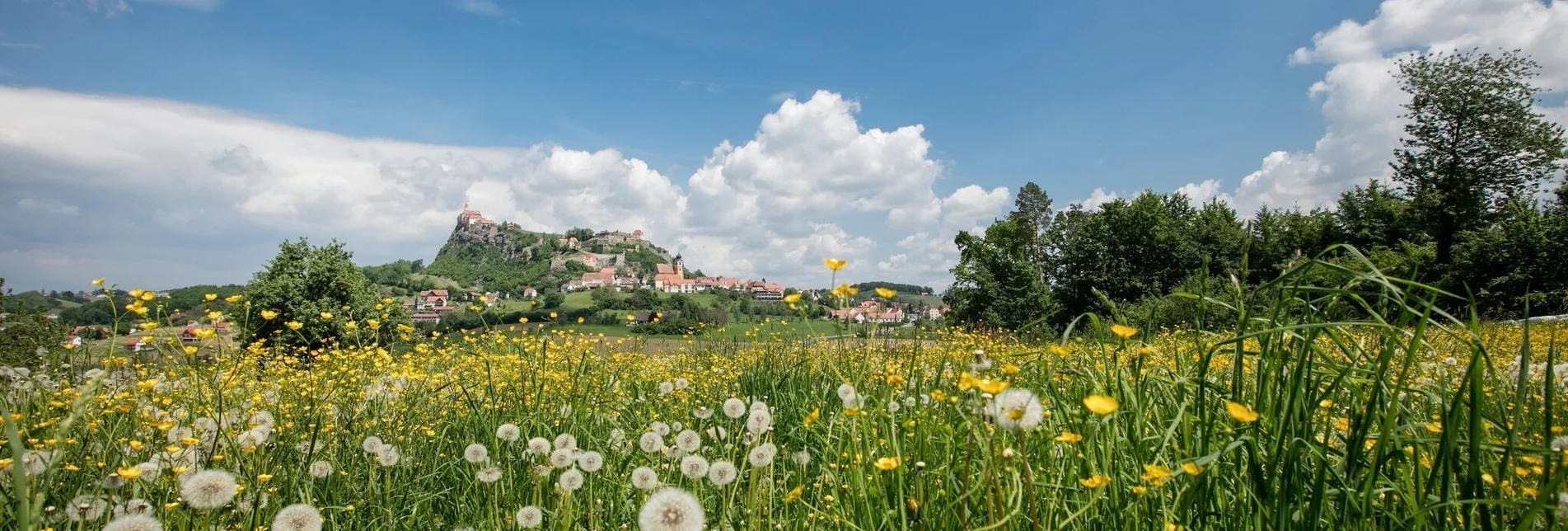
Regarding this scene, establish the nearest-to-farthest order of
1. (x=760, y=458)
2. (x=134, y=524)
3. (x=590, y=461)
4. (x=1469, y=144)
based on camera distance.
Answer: (x=134, y=524) → (x=760, y=458) → (x=590, y=461) → (x=1469, y=144)

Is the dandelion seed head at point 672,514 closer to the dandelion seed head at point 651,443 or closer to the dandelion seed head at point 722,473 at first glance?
the dandelion seed head at point 722,473

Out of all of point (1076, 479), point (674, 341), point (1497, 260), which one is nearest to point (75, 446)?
point (1076, 479)

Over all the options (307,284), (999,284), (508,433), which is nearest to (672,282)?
(999,284)

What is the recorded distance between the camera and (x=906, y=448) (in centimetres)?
261

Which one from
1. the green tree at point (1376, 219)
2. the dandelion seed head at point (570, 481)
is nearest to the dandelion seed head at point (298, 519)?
the dandelion seed head at point (570, 481)

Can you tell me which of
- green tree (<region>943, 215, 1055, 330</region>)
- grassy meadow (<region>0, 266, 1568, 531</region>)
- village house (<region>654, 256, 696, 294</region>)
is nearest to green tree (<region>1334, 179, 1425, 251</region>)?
green tree (<region>943, 215, 1055, 330</region>)

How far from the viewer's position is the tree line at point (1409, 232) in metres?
26.7

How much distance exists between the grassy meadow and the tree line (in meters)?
14.1

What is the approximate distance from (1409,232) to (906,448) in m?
42.0

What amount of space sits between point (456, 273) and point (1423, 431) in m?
208

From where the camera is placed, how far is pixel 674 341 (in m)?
10.0

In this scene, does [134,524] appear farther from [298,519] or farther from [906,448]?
[906,448]

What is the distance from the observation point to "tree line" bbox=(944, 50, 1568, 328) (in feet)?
87.6

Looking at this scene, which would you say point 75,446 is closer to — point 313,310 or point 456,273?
point 313,310
